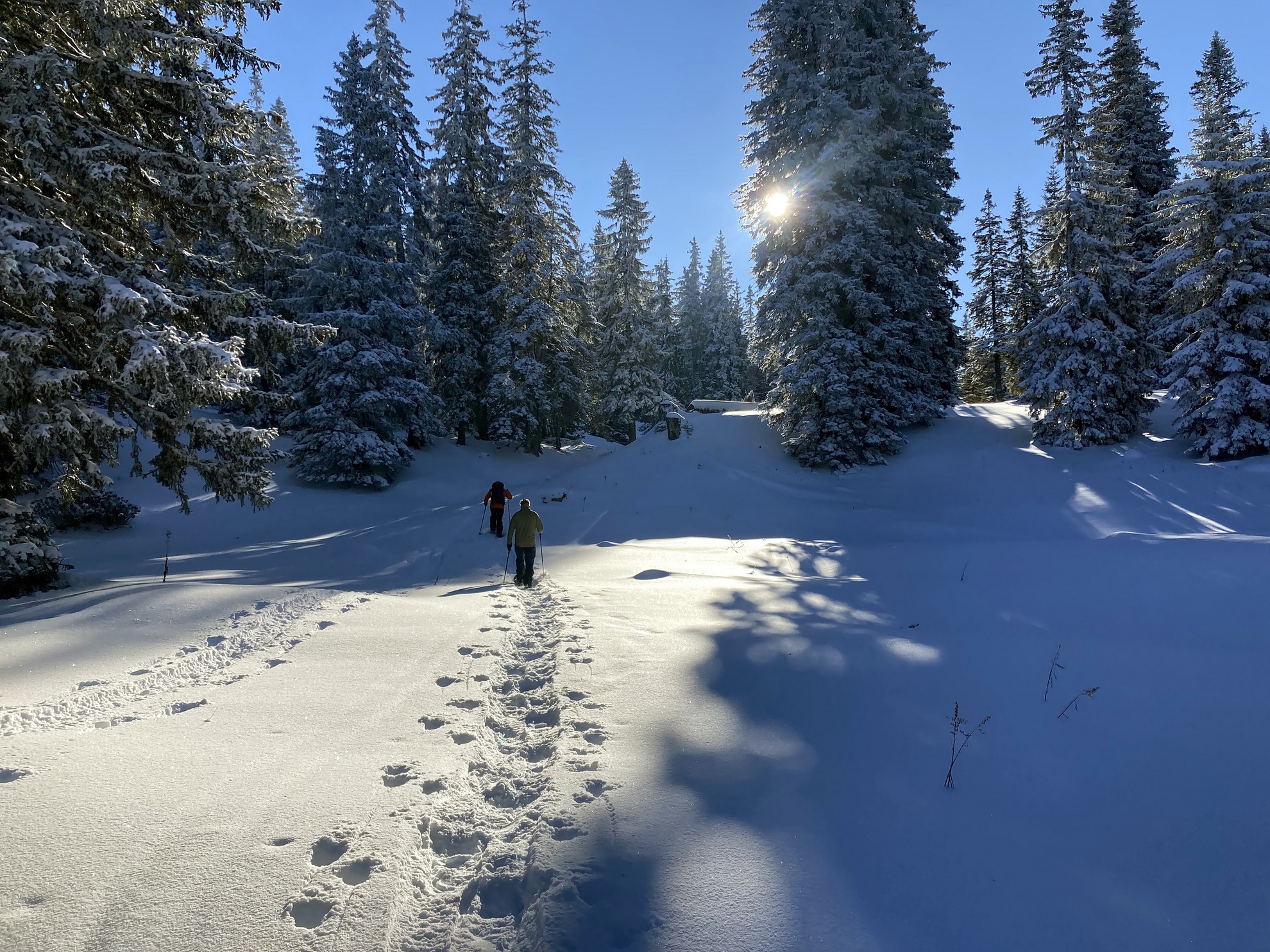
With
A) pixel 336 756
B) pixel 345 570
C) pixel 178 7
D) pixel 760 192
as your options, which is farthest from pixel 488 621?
pixel 760 192

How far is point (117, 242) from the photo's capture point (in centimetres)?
773

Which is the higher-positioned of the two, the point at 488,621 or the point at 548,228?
the point at 548,228

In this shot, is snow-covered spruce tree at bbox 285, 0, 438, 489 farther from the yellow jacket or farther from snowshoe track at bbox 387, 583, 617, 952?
snowshoe track at bbox 387, 583, 617, 952

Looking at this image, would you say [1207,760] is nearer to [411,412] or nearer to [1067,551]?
[1067,551]

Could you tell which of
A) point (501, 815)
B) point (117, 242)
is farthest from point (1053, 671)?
point (117, 242)

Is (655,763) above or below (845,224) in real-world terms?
below

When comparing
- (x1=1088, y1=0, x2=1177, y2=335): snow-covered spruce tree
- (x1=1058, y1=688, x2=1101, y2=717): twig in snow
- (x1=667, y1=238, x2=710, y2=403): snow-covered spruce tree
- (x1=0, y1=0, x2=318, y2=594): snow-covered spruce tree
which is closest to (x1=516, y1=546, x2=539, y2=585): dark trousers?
(x1=0, y1=0, x2=318, y2=594): snow-covered spruce tree

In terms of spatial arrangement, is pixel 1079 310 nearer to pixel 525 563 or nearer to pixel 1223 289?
pixel 1223 289

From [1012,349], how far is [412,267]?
2206cm

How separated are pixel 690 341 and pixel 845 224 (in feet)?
111

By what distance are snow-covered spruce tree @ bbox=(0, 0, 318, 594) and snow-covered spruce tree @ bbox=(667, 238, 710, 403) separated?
41.0m

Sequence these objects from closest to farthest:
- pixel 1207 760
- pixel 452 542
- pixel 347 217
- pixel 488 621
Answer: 1. pixel 1207 760
2. pixel 488 621
3. pixel 452 542
4. pixel 347 217

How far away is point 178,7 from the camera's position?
7793mm

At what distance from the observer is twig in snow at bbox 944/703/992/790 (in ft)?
11.8
